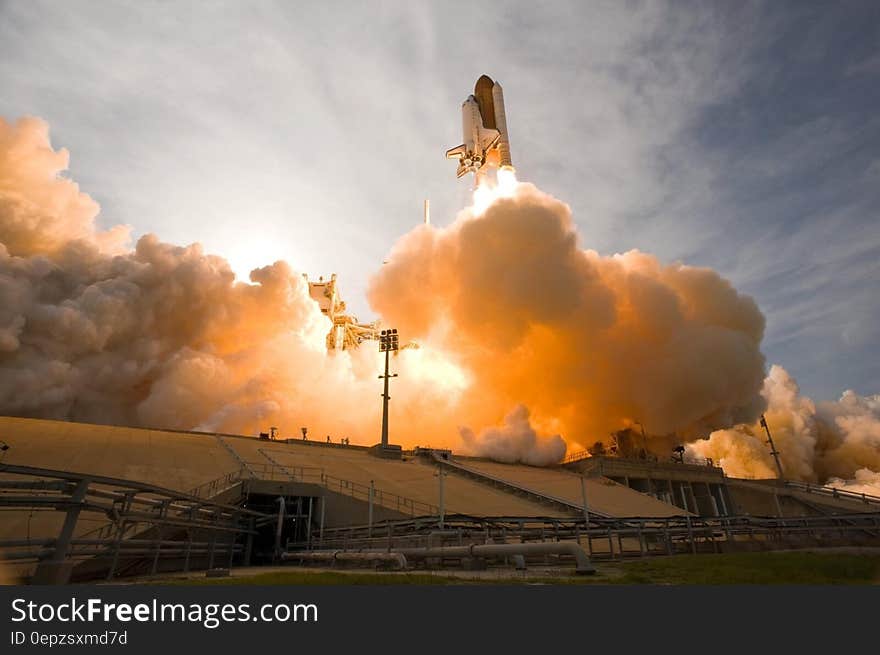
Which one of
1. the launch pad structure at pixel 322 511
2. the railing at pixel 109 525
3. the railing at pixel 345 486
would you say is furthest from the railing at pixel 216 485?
the railing at pixel 109 525

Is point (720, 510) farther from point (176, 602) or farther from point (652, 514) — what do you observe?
point (176, 602)

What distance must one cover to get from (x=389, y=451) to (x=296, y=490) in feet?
73.3

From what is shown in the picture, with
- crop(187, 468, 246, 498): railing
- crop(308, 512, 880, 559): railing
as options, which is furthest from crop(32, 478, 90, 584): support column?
crop(187, 468, 246, 498): railing

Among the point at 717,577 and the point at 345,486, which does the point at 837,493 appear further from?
the point at 717,577

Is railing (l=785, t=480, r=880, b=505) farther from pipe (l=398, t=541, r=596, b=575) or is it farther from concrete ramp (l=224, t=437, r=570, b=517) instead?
pipe (l=398, t=541, r=596, b=575)

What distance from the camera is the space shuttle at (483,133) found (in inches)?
2419

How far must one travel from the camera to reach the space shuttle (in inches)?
2419

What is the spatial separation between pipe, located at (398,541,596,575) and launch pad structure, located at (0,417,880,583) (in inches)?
1.7

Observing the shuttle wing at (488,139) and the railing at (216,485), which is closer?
the railing at (216,485)

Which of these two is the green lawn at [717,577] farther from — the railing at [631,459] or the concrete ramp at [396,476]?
the railing at [631,459]

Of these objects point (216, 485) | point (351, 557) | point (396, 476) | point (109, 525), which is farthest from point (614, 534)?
point (396, 476)

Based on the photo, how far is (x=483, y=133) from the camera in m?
62.0

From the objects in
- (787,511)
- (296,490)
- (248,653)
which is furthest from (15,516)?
(787,511)

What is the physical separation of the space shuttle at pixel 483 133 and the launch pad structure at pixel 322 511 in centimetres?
3366
